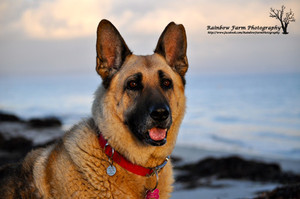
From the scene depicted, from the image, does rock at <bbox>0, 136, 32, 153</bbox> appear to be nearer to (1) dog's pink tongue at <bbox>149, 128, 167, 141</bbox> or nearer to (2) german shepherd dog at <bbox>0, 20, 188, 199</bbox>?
(2) german shepherd dog at <bbox>0, 20, 188, 199</bbox>

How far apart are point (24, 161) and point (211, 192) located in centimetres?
474

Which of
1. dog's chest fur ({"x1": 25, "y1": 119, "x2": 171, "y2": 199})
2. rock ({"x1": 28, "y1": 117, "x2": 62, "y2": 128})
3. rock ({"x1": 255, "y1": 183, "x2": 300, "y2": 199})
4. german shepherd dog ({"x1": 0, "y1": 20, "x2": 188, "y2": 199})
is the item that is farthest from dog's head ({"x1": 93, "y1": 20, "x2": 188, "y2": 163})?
rock ({"x1": 28, "y1": 117, "x2": 62, "y2": 128})

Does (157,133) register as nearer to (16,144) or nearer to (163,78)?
(163,78)

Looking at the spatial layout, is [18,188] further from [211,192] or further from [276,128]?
[276,128]

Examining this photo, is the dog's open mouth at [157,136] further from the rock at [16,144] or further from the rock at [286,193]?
the rock at [16,144]

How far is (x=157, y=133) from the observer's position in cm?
320

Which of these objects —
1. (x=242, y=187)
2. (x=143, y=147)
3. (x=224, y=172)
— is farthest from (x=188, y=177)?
(x=143, y=147)

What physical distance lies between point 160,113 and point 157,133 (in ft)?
0.81

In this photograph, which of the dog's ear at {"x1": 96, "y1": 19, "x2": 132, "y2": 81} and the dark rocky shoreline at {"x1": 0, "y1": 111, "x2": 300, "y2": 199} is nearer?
the dog's ear at {"x1": 96, "y1": 19, "x2": 132, "y2": 81}

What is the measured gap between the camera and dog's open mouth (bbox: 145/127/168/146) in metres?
3.13

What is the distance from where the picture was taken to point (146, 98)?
129 inches

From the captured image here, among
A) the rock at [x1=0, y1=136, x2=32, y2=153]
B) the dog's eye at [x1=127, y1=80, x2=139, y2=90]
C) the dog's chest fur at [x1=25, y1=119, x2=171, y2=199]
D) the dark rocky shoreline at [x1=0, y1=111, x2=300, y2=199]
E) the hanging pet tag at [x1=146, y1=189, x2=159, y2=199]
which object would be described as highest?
the dog's eye at [x1=127, y1=80, x2=139, y2=90]

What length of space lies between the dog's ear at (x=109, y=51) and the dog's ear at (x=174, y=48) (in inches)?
18.4

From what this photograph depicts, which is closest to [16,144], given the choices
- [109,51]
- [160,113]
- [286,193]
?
[109,51]
